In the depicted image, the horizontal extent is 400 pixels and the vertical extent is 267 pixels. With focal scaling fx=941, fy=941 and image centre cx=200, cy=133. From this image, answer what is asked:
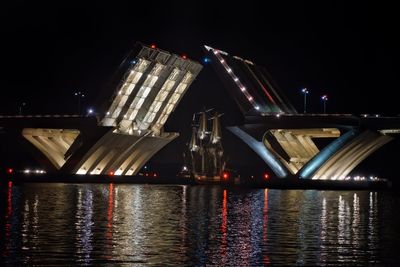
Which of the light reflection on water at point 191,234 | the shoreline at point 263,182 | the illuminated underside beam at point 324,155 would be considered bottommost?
the light reflection on water at point 191,234

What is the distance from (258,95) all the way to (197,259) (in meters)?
71.4

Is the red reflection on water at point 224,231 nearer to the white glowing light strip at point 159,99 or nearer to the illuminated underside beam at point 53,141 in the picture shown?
the white glowing light strip at point 159,99

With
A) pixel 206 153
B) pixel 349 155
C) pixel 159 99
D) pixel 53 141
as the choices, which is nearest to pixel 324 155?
pixel 349 155

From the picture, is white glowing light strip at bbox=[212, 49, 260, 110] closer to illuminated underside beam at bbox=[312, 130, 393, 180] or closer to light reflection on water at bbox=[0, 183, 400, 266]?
illuminated underside beam at bbox=[312, 130, 393, 180]

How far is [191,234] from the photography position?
3478 centimetres

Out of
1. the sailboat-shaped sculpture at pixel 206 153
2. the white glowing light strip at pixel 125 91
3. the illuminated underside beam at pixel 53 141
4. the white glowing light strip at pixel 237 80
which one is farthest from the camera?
the sailboat-shaped sculpture at pixel 206 153

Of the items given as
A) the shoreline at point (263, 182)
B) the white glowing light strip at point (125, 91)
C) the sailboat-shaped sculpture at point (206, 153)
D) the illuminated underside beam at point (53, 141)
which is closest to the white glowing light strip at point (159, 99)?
the white glowing light strip at point (125, 91)

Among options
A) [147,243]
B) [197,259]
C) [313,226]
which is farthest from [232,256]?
[313,226]

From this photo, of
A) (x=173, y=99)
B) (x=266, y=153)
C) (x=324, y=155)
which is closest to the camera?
(x=324, y=155)

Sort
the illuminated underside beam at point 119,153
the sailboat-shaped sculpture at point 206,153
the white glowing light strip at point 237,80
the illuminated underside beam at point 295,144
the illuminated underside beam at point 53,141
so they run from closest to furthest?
the illuminated underside beam at point 119,153 → the white glowing light strip at point 237,80 → the illuminated underside beam at point 295,144 → the illuminated underside beam at point 53,141 → the sailboat-shaped sculpture at point 206,153

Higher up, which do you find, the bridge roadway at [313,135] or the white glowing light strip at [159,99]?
the white glowing light strip at [159,99]

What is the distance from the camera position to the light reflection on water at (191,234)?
28234 mm

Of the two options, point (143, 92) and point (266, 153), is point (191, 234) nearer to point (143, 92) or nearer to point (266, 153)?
point (143, 92)

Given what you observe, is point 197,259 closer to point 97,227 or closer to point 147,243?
point 147,243
